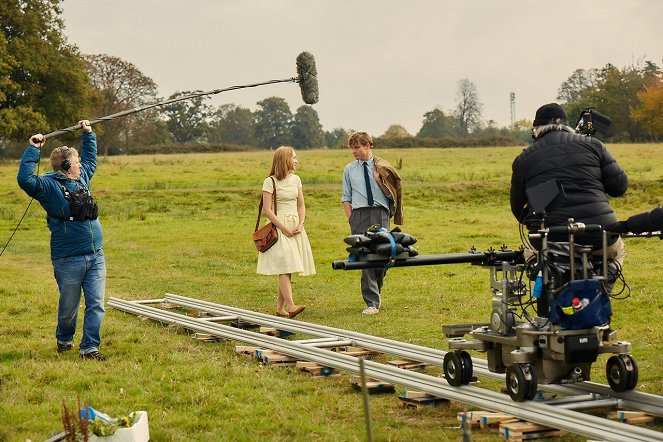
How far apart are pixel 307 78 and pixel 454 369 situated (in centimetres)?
444

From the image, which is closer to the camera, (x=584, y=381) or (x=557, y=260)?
(x=557, y=260)

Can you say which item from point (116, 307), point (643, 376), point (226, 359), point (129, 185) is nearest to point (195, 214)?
point (129, 185)

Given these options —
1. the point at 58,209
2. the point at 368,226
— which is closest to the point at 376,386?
the point at 58,209

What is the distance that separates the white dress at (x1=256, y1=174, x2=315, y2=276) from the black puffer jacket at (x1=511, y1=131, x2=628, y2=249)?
564 centimetres

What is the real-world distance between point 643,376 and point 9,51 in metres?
45.2

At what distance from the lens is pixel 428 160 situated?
171 feet

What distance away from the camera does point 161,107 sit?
101m

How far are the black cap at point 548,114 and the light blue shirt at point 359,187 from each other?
18.1 feet

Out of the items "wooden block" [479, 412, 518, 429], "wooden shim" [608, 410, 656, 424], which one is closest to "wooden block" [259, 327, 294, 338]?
"wooden block" [479, 412, 518, 429]

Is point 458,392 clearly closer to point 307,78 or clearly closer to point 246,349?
point 246,349

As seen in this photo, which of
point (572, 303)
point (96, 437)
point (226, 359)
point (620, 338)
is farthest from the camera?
point (620, 338)

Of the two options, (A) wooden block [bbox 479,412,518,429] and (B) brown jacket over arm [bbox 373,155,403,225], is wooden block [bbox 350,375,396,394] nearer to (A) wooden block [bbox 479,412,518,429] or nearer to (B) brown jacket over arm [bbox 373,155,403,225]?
(A) wooden block [bbox 479,412,518,429]

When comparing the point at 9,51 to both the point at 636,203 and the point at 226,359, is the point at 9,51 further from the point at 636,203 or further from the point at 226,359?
the point at 226,359

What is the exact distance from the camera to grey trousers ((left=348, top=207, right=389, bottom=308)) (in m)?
12.8
